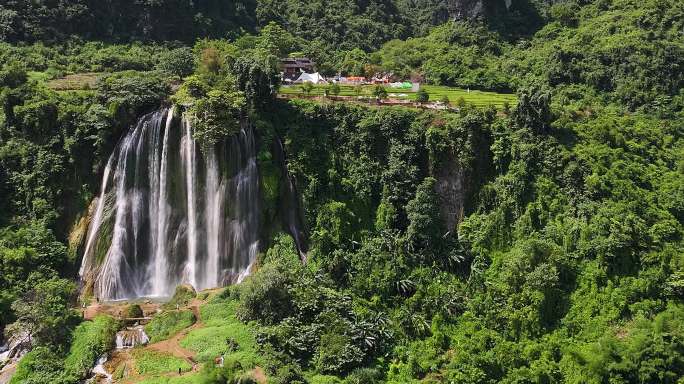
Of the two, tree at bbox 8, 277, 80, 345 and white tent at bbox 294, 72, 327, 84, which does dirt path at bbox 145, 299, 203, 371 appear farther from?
white tent at bbox 294, 72, 327, 84

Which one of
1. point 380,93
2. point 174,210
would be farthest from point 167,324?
point 380,93

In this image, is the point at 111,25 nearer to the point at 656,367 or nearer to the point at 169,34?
the point at 169,34

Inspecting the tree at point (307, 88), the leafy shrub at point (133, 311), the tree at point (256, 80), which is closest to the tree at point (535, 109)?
the tree at point (307, 88)

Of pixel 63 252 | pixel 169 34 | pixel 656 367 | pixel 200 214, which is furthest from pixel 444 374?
pixel 169 34

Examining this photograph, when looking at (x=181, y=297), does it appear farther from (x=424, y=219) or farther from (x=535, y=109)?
(x=535, y=109)

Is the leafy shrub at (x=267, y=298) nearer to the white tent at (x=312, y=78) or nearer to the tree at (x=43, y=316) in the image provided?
the tree at (x=43, y=316)

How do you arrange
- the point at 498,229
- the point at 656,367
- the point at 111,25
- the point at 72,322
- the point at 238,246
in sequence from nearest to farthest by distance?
the point at 656,367
the point at 72,322
the point at 498,229
the point at 238,246
the point at 111,25

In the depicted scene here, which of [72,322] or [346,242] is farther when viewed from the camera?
[346,242]
